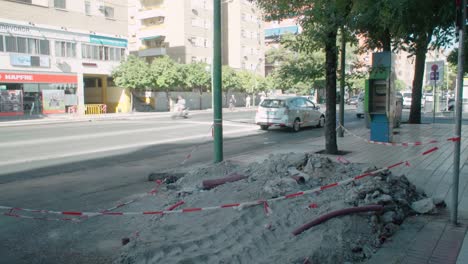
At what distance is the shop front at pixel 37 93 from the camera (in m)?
32.9

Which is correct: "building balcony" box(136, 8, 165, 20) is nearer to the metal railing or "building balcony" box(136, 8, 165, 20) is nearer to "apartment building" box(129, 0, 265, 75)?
"apartment building" box(129, 0, 265, 75)

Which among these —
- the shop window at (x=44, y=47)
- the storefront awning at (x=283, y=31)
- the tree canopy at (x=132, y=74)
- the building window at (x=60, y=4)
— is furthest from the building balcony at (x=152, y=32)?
the shop window at (x=44, y=47)

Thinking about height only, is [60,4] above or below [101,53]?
above

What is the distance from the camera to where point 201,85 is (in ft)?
168

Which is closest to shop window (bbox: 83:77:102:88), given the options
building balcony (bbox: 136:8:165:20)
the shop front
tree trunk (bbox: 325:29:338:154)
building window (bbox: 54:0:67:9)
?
the shop front

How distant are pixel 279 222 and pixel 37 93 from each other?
35.4 metres

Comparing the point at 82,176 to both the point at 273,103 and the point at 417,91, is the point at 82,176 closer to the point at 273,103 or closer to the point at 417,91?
the point at 273,103

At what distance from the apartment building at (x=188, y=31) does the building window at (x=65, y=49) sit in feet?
58.5

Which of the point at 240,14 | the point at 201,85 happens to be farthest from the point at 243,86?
the point at 240,14

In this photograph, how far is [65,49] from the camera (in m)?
38.3

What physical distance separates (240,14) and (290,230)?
66.5 m

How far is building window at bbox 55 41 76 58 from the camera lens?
123 feet

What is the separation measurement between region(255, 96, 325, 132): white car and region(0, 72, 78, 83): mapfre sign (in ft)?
75.1

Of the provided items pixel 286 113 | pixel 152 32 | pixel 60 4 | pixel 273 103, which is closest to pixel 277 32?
pixel 152 32
